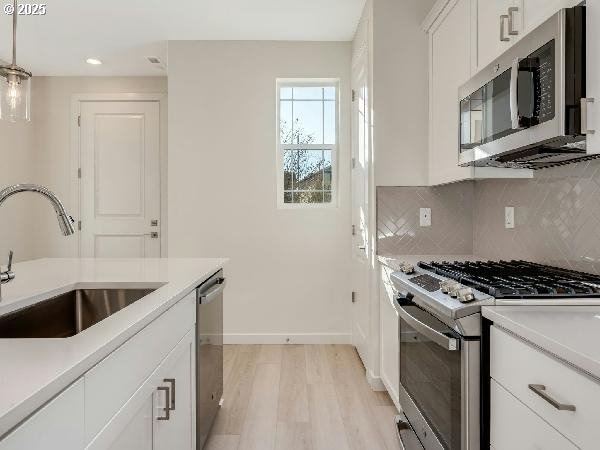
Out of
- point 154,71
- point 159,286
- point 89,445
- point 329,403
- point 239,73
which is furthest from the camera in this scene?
point 154,71

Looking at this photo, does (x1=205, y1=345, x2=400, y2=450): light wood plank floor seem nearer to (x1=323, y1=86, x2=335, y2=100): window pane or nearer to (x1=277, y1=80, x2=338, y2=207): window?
(x1=277, y1=80, x2=338, y2=207): window

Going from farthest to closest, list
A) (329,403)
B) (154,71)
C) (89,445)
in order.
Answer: (154,71), (329,403), (89,445)

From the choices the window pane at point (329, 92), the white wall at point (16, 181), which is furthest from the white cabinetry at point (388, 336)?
the white wall at point (16, 181)

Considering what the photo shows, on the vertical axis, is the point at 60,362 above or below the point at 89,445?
above

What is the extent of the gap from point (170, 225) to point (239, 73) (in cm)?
148

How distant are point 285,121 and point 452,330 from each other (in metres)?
3.08

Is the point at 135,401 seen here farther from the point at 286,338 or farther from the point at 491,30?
the point at 286,338

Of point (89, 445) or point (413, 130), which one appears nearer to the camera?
point (89, 445)

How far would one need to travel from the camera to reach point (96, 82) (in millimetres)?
4930

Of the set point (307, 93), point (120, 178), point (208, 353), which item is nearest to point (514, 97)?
point (208, 353)

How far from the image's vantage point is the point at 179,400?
166 centimetres

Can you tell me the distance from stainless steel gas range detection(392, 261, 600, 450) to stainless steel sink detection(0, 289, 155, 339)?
1.08 m

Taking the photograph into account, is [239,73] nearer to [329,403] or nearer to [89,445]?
[329,403]

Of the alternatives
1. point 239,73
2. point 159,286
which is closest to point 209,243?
point 239,73
